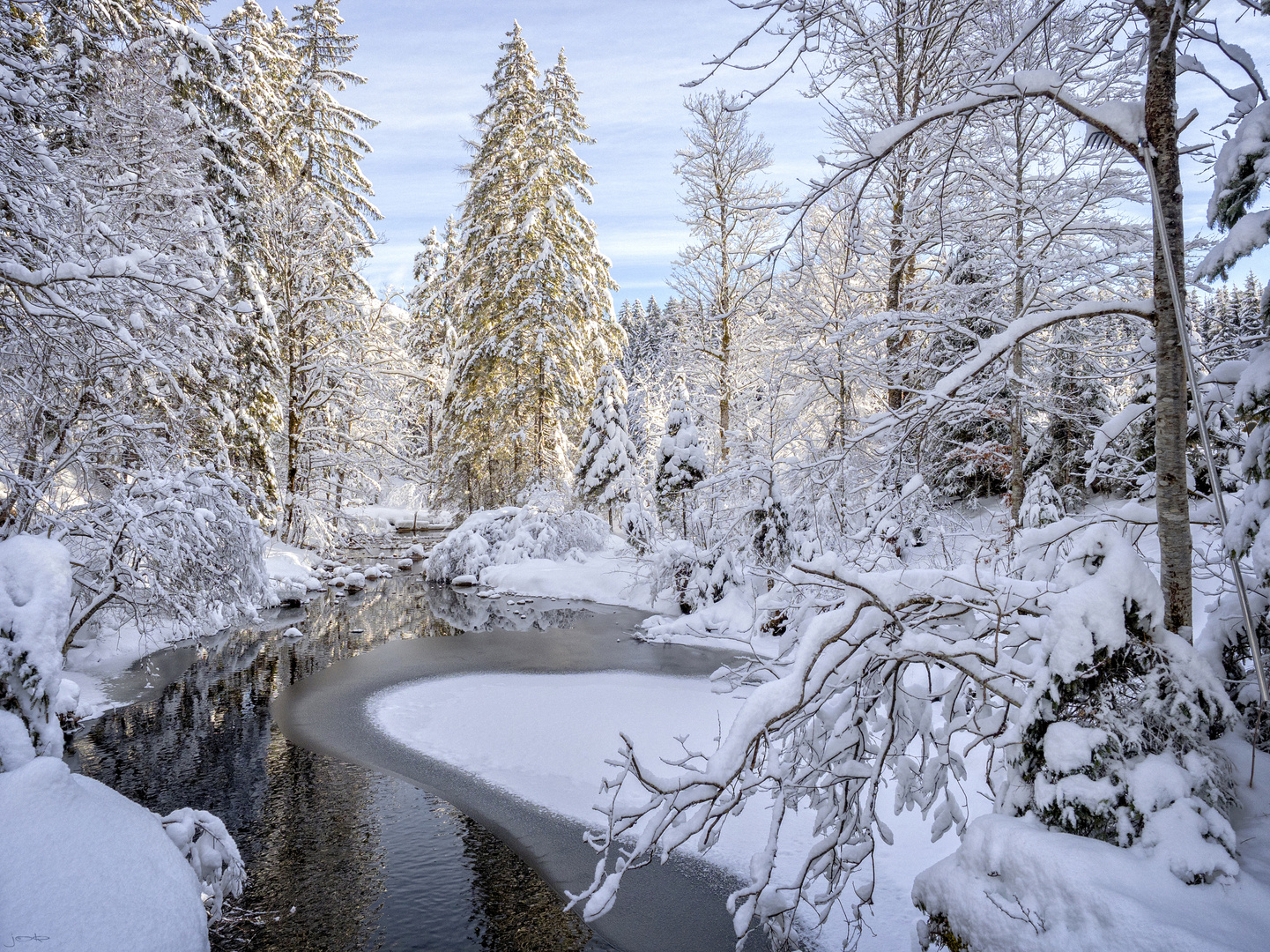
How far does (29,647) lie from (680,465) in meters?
15.1

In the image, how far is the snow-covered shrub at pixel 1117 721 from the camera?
6.93 ft

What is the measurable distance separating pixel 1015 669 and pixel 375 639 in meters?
12.5

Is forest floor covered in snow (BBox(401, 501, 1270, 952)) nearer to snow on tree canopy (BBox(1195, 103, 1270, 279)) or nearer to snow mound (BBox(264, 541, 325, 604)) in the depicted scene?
snow on tree canopy (BBox(1195, 103, 1270, 279))

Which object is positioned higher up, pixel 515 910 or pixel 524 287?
pixel 524 287

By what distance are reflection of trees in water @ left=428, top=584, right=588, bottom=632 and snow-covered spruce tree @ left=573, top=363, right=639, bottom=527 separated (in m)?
6.59

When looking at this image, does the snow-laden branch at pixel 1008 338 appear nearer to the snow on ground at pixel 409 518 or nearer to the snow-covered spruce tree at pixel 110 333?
the snow-covered spruce tree at pixel 110 333

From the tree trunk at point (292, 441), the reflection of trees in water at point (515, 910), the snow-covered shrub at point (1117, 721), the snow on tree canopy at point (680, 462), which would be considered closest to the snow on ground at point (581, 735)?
the reflection of trees in water at point (515, 910)

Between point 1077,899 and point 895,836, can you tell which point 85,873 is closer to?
point 1077,899

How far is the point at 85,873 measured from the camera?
2.90 metres

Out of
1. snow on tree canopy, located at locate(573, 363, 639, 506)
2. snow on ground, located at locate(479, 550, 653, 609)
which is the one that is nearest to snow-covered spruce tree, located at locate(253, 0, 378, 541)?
snow on ground, located at locate(479, 550, 653, 609)

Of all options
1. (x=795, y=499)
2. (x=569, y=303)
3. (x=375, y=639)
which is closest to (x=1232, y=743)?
(x=795, y=499)

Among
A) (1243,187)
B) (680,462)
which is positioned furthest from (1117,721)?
(680,462)

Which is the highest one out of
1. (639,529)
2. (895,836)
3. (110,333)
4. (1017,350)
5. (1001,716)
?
(1017,350)

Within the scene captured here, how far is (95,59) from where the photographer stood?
909 centimetres
